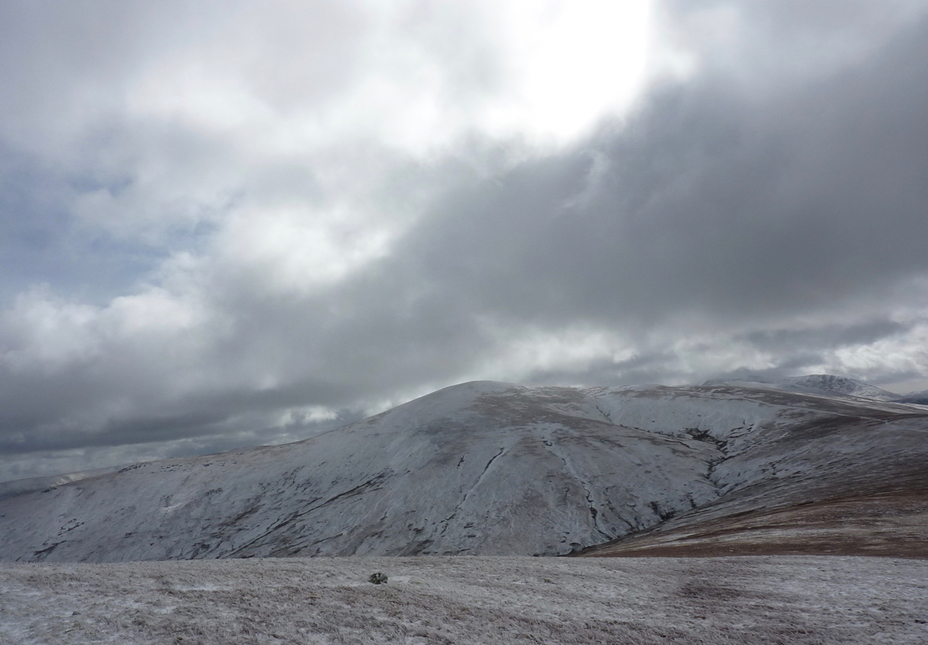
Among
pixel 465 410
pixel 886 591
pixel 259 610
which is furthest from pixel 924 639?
pixel 465 410

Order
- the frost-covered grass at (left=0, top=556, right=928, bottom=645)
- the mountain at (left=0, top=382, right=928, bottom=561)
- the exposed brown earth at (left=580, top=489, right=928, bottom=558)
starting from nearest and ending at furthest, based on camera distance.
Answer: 1. the frost-covered grass at (left=0, top=556, right=928, bottom=645)
2. the exposed brown earth at (left=580, top=489, right=928, bottom=558)
3. the mountain at (left=0, top=382, right=928, bottom=561)

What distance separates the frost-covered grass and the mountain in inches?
1862

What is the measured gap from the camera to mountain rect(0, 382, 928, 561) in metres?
90.7

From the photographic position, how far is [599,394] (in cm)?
19462

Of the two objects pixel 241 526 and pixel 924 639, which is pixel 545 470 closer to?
pixel 241 526

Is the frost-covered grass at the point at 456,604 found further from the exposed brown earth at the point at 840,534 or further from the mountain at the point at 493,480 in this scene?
the mountain at the point at 493,480

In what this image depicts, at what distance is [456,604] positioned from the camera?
17656 mm

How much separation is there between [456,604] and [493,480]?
98.2 m

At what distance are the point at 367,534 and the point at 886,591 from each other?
98947 mm

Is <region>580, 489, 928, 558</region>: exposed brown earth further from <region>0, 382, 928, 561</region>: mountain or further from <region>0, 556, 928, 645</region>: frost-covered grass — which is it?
<region>0, 382, 928, 561</region>: mountain

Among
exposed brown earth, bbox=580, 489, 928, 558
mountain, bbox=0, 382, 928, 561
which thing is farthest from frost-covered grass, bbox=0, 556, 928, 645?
mountain, bbox=0, 382, 928, 561

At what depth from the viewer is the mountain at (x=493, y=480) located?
9069 cm

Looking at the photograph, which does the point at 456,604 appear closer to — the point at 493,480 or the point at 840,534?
the point at 840,534

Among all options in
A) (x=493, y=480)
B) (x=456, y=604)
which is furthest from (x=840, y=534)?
(x=493, y=480)
